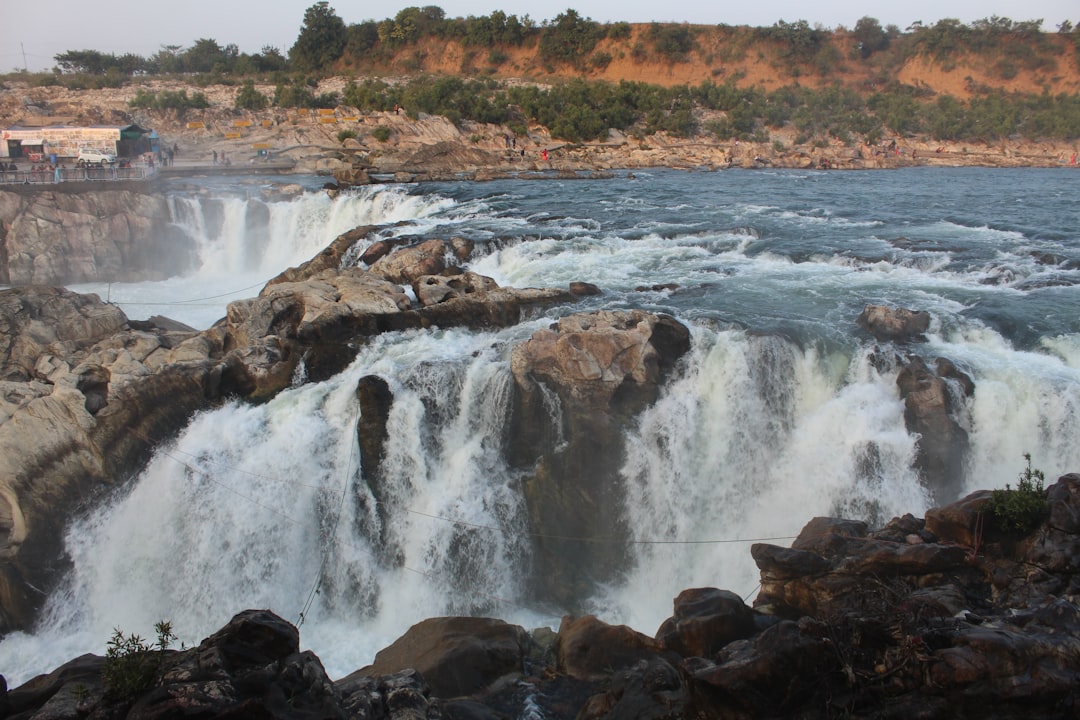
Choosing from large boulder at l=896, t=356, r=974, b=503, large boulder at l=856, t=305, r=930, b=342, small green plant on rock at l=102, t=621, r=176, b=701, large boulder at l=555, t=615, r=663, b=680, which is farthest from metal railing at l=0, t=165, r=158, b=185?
large boulder at l=896, t=356, r=974, b=503

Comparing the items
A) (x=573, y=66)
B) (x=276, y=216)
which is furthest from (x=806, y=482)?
(x=573, y=66)

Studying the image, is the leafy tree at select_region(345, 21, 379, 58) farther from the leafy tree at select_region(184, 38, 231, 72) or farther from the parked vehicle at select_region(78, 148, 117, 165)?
the parked vehicle at select_region(78, 148, 117, 165)

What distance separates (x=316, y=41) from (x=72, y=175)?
49.2m

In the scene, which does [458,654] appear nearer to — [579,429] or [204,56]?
[579,429]

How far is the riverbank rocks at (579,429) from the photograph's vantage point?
12609mm

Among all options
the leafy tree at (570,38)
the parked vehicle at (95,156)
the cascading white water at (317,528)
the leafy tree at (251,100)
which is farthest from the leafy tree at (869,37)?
the cascading white water at (317,528)

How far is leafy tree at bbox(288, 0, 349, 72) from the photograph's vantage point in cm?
6962

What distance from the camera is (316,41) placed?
69.8 meters

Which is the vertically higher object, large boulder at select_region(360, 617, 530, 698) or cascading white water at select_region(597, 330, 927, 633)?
cascading white water at select_region(597, 330, 927, 633)

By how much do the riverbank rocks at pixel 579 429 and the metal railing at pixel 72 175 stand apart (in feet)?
69.5

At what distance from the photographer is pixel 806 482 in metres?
12.3

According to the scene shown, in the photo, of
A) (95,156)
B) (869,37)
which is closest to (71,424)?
(95,156)

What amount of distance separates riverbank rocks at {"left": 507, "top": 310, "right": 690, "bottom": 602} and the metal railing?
21196mm

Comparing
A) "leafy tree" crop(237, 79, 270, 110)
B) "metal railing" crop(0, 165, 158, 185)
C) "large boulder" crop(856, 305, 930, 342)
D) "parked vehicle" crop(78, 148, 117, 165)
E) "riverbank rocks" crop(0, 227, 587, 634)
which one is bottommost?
"riverbank rocks" crop(0, 227, 587, 634)
